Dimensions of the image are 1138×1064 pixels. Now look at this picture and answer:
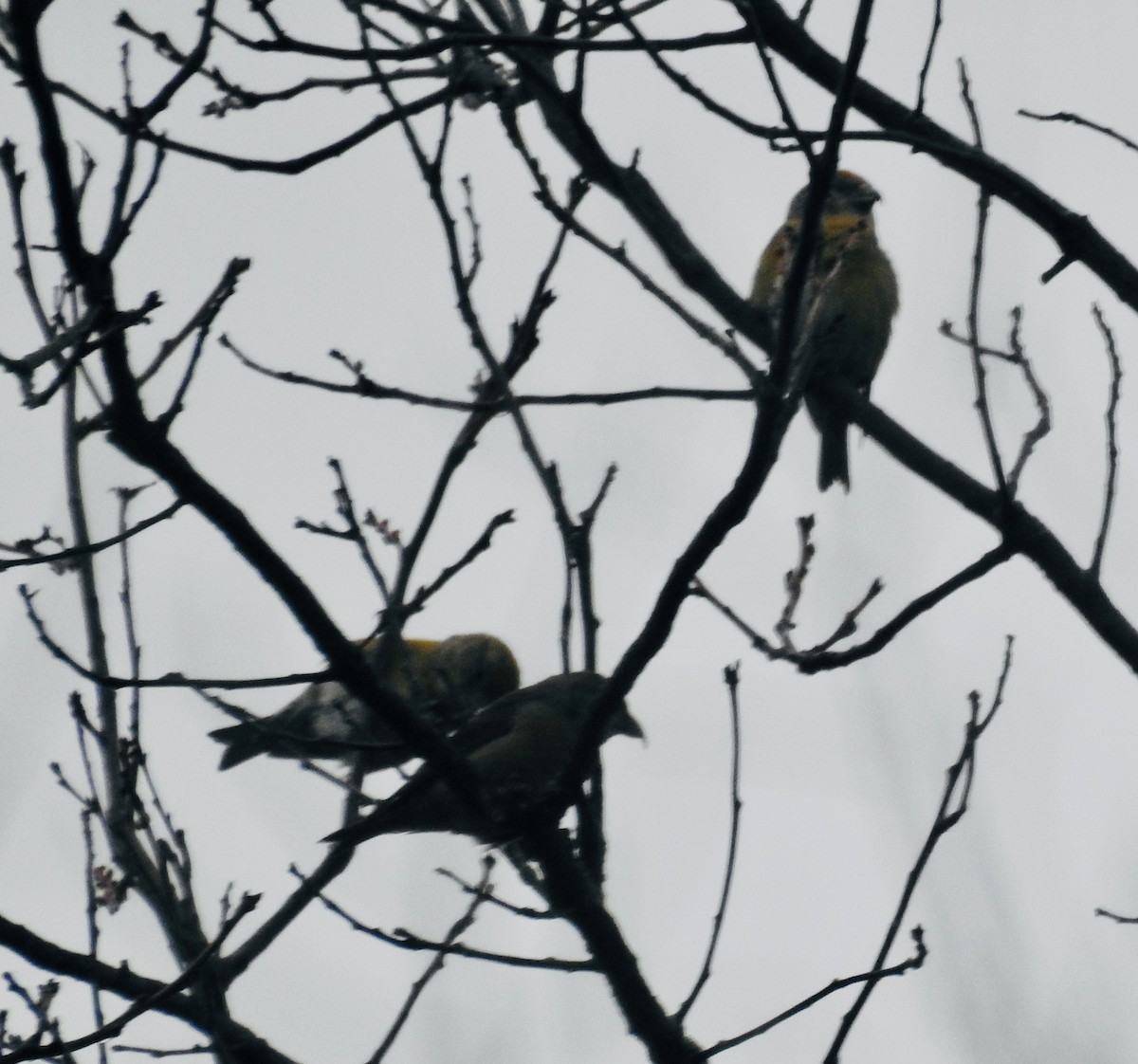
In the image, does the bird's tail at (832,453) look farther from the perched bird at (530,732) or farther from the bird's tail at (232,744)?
the bird's tail at (232,744)

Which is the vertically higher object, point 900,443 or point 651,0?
point 651,0

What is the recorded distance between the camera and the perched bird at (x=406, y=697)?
4102 millimetres

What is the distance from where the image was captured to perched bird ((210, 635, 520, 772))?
4102 mm

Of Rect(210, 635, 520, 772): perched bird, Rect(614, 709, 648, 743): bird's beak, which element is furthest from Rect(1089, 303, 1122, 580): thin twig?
Rect(614, 709, 648, 743): bird's beak

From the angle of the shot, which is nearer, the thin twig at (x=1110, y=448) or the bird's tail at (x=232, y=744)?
the thin twig at (x=1110, y=448)

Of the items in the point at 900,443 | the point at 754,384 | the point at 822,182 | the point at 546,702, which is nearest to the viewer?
the point at 822,182

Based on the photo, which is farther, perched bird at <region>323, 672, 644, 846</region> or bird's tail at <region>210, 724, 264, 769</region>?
bird's tail at <region>210, 724, 264, 769</region>

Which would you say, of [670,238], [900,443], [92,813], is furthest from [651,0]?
[92,813]

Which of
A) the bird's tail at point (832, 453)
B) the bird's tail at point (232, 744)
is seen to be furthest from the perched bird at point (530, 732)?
the bird's tail at point (832, 453)

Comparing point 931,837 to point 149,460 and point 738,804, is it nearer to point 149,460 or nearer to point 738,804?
point 738,804

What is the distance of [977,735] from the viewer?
288 cm

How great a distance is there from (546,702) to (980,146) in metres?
3.06

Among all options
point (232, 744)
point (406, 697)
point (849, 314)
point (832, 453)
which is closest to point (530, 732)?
point (406, 697)

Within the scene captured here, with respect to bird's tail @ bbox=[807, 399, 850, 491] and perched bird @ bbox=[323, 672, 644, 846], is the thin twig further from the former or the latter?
bird's tail @ bbox=[807, 399, 850, 491]
